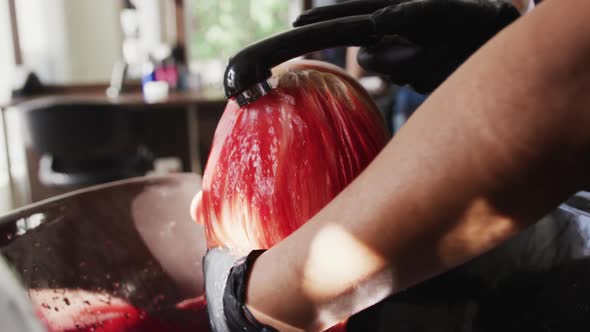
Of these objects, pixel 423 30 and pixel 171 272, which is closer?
pixel 423 30

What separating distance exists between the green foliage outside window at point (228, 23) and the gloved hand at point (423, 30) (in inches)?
149

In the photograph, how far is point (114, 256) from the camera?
626mm

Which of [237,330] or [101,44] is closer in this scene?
[237,330]

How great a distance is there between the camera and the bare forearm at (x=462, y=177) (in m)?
0.26

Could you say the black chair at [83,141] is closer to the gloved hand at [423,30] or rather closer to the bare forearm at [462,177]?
the gloved hand at [423,30]

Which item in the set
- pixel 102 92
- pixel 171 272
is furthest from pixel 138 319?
pixel 102 92

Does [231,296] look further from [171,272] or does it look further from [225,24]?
[225,24]

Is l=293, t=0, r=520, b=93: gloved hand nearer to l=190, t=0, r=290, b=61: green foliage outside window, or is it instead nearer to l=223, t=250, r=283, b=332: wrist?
l=223, t=250, r=283, b=332: wrist

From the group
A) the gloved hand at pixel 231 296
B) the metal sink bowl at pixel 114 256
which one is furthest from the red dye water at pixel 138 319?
the gloved hand at pixel 231 296

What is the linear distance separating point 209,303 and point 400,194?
226 mm

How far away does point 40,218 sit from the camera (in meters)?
0.57

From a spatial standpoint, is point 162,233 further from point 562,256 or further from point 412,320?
point 562,256

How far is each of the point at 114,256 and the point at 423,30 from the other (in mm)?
447

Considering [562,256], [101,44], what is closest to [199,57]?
[101,44]
